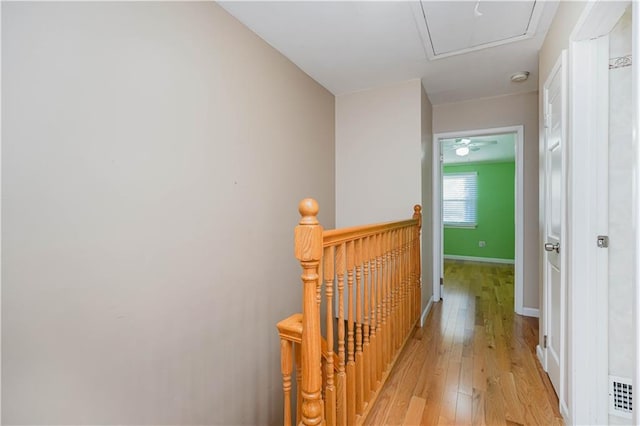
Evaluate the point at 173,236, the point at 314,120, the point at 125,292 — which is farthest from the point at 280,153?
the point at 125,292

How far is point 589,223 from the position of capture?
1308 millimetres

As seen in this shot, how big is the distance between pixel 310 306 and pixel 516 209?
3.01 m

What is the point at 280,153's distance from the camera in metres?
2.23

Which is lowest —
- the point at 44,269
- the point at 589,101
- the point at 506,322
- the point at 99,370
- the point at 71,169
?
the point at 506,322

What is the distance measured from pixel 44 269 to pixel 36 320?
0.58ft

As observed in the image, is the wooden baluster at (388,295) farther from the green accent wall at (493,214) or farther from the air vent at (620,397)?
the green accent wall at (493,214)

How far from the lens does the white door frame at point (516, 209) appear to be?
299 cm

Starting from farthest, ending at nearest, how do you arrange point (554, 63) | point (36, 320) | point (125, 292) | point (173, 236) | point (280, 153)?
1. point (280, 153)
2. point (554, 63)
3. point (173, 236)
4. point (125, 292)
5. point (36, 320)

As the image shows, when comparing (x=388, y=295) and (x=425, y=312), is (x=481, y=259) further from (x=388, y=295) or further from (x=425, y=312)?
(x=388, y=295)

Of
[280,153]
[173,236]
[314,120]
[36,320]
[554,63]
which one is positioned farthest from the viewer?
[314,120]

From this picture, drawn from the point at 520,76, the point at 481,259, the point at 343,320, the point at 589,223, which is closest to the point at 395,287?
the point at 343,320

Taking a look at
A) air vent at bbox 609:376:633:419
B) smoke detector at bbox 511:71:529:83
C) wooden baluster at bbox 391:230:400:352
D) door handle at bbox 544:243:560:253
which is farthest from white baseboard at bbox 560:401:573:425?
smoke detector at bbox 511:71:529:83

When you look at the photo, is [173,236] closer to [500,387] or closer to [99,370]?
[99,370]

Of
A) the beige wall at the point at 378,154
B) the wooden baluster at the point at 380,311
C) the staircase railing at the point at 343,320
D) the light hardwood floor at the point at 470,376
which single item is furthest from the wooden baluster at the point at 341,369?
the beige wall at the point at 378,154
